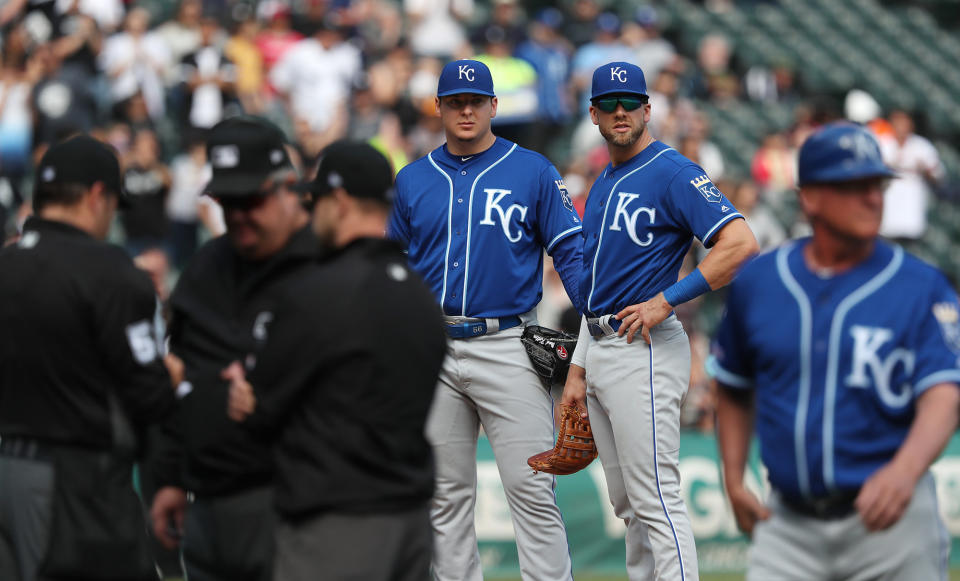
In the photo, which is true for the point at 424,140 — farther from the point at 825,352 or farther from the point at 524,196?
the point at 825,352

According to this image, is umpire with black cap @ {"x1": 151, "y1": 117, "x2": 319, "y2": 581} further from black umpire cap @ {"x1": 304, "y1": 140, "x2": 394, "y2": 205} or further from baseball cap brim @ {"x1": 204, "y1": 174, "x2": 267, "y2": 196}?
black umpire cap @ {"x1": 304, "y1": 140, "x2": 394, "y2": 205}

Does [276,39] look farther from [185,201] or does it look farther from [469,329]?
[469,329]

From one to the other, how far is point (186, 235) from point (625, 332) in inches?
321

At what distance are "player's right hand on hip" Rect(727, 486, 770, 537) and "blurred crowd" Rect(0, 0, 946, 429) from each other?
7385mm

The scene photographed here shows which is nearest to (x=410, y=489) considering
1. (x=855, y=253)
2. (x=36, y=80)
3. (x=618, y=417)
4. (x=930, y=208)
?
(x=855, y=253)

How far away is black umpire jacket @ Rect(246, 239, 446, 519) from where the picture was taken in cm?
391

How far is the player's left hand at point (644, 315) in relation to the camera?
5922mm

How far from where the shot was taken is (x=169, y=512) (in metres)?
4.66

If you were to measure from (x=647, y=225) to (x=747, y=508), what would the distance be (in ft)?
7.16

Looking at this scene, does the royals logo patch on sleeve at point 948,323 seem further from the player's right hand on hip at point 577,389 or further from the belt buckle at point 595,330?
the player's right hand on hip at point 577,389

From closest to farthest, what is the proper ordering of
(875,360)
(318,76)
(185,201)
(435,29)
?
(875,360)
(185,201)
(318,76)
(435,29)

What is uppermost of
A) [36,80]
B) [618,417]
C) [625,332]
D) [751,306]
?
[36,80]

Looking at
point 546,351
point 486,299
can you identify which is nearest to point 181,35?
point 486,299

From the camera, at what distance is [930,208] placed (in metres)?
16.7
